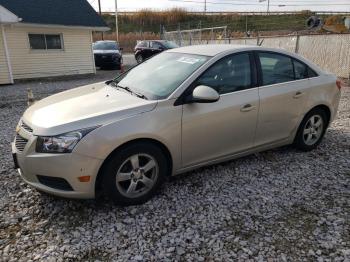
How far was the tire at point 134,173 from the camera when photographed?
3289mm

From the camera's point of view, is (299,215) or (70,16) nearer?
(299,215)

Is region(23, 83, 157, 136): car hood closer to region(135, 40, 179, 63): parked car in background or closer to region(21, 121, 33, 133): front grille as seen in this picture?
region(21, 121, 33, 133): front grille

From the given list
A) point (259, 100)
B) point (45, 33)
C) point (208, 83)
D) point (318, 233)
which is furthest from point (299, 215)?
point (45, 33)

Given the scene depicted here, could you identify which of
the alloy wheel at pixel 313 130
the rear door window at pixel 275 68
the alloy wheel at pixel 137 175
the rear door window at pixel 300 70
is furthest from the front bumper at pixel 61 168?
the alloy wheel at pixel 313 130

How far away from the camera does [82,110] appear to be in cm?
346

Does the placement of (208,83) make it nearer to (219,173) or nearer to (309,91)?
(219,173)

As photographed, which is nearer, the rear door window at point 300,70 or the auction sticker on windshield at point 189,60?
the auction sticker on windshield at point 189,60

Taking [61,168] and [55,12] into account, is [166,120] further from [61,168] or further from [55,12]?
[55,12]

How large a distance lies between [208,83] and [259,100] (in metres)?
0.76

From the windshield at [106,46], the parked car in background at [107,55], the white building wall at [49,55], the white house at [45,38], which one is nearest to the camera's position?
the white house at [45,38]

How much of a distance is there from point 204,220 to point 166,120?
1103 mm

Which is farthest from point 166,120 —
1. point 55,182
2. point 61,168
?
point 55,182

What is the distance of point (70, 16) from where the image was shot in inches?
606

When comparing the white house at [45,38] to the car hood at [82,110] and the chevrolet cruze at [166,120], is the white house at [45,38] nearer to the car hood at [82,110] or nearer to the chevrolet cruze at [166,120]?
the car hood at [82,110]
